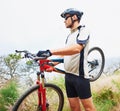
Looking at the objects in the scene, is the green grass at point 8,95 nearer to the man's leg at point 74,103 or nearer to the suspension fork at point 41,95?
the suspension fork at point 41,95

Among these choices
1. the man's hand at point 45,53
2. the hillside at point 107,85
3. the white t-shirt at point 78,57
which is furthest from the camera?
the hillside at point 107,85

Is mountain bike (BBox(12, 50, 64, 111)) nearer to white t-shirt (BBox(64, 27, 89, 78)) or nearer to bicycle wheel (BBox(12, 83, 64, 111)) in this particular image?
bicycle wheel (BBox(12, 83, 64, 111))

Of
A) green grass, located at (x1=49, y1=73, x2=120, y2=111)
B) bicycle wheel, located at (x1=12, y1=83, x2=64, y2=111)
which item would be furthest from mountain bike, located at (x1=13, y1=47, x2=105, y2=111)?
green grass, located at (x1=49, y1=73, x2=120, y2=111)

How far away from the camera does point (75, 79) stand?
533cm

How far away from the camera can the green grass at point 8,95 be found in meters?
6.80

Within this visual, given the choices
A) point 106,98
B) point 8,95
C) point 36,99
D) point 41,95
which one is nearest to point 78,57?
point 41,95

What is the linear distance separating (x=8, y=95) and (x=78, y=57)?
218 cm

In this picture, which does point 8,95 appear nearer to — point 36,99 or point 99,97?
point 36,99

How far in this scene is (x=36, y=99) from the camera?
5.52 meters

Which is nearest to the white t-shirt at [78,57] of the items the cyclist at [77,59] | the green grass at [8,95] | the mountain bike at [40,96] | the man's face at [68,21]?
the cyclist at [77,59]

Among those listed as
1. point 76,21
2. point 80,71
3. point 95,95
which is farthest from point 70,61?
point 95,95

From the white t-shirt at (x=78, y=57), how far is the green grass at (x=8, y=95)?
1856 mm

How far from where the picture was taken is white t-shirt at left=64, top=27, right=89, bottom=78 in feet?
16.7

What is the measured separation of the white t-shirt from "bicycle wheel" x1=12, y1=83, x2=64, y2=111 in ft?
1.39
